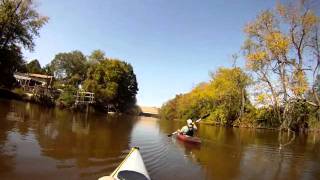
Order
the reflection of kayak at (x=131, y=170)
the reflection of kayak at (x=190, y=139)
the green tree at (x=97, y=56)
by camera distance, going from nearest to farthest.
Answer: the reflection of kayak at (x=131, y=170), the reflection of kayak at (x=190, y=139), the green tree at (x=97, y=56)

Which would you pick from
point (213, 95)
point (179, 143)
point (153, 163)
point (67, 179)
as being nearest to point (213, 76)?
point (213, 95)

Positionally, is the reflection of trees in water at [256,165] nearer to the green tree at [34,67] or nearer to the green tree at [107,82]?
the green tree at [107,82]

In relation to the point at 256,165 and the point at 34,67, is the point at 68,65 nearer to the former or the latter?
the point at 34,67

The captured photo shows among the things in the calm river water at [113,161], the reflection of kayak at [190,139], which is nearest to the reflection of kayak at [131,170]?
the calm river water at [113,161]

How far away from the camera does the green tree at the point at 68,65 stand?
71512mm

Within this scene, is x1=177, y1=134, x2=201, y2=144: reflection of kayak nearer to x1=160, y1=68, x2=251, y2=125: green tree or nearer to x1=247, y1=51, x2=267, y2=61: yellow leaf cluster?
x1=247, y1=51, x2=267, y2=61: yellow leaf cluster

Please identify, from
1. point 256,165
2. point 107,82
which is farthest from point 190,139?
point 107,82

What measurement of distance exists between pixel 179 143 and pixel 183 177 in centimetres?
1021

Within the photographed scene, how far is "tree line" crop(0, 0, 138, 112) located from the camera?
43688 millimetres

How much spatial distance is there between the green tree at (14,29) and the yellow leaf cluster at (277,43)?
3309 cm

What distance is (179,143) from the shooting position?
23.3 metres

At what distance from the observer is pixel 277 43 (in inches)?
751

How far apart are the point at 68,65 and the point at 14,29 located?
32.0 meters

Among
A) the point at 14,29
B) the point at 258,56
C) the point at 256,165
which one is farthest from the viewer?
the point at 14,29
